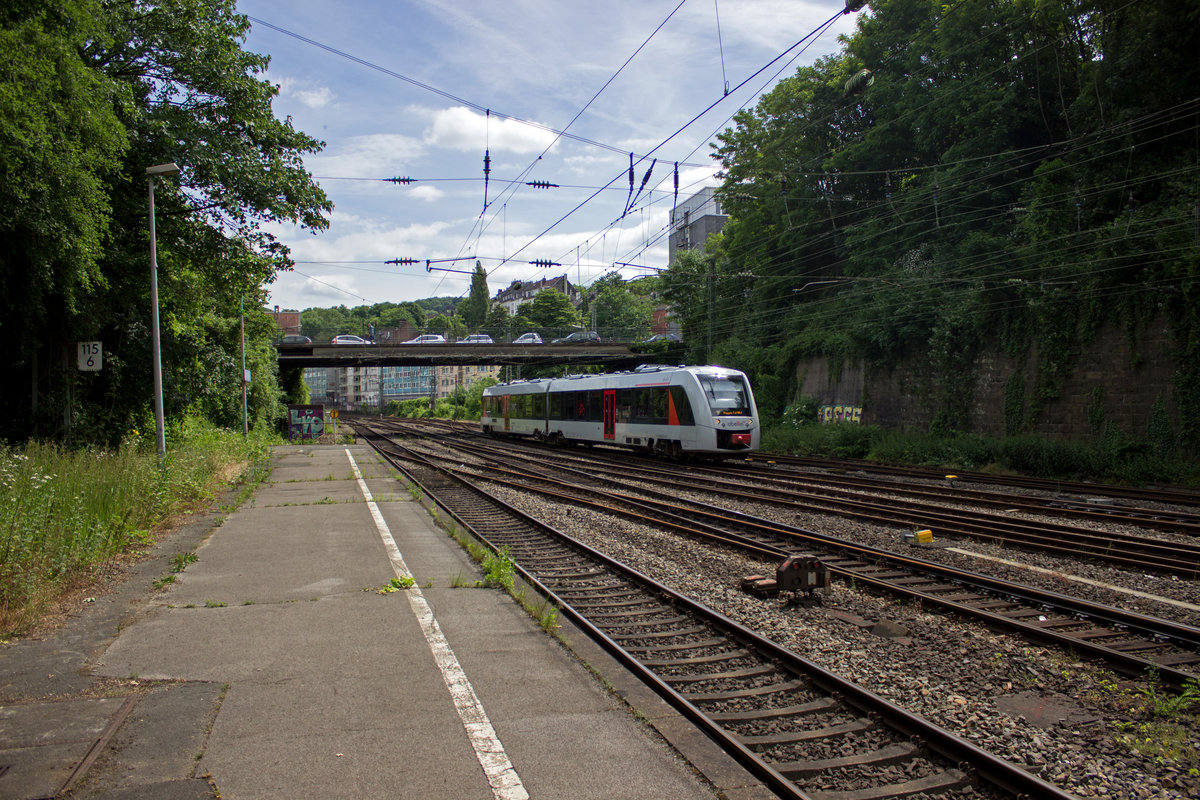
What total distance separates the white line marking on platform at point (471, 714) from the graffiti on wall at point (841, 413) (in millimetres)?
28089

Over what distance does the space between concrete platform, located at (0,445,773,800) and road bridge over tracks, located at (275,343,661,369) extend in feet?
138

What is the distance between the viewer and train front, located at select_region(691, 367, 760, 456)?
70.2 ft

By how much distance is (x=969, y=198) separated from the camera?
2927 centimetres

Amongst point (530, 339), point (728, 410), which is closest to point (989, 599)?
point (728, 410)

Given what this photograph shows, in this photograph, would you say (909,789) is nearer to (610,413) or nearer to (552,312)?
(610,413)

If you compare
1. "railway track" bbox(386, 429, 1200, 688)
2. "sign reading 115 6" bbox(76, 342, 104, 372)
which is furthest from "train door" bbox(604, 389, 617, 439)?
"sign reading 115 6" bbox(76, 342, 104, 372)

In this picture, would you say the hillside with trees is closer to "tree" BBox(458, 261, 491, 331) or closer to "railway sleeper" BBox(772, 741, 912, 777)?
"railway sleeper" BBox(772, 741, 912, 777)

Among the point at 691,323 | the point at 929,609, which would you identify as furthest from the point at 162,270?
the point at 691,323

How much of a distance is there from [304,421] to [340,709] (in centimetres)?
3553

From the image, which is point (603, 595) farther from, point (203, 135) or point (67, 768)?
point (203, 135)

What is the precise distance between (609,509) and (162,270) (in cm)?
1146

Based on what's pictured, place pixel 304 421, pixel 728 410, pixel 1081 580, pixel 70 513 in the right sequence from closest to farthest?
1. pixel 1081 580
2. pixel 70 513
3. pixel 728 410
4. pixel 304 421

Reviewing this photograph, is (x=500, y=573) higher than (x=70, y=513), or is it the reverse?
(x=70, y=513)

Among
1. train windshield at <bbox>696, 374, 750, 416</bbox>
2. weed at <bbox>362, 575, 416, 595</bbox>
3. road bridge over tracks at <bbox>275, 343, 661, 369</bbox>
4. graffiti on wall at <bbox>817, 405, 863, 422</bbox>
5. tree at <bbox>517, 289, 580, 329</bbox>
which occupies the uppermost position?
tree at <bbox>517, 289, 580, 329</bbox>
